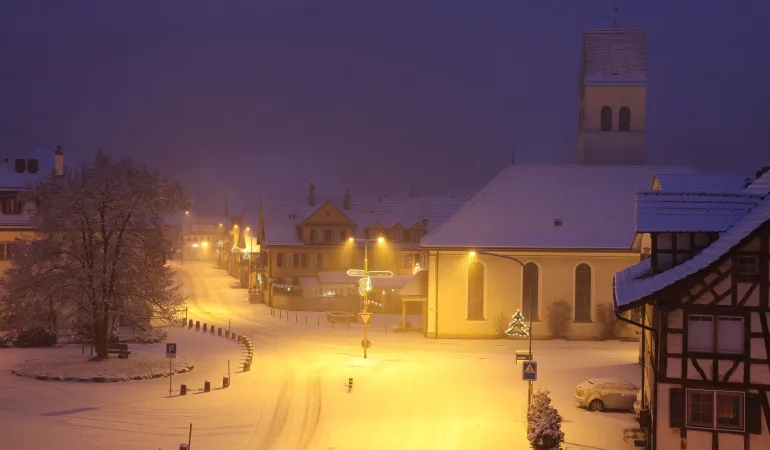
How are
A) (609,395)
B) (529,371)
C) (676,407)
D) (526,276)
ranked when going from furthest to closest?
(526,276)
(609,395)
(529,371)
(676,407)

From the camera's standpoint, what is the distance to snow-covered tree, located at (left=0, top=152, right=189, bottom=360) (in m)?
39.0

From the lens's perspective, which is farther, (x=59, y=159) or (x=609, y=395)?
(x=59, y=159)

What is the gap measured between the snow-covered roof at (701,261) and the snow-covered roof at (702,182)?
5.28 metres

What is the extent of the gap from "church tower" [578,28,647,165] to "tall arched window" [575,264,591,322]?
12.1 metres

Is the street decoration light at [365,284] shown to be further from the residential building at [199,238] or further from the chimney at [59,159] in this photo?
the residential building at [199,238]

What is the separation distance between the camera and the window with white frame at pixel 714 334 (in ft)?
72.7

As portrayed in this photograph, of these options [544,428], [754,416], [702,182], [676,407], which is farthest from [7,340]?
Result: [754,416]

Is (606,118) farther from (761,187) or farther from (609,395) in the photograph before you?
(761,187)

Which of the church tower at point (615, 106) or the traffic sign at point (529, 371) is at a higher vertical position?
the church tower at point (615, 106)

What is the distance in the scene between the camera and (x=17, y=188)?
62250 millimetres

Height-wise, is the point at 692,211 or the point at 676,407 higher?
the point at 692,211

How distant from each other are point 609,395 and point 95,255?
25035mm

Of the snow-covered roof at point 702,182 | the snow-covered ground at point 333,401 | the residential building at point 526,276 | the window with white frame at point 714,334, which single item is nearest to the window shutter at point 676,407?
the window with white frame at point 714,334

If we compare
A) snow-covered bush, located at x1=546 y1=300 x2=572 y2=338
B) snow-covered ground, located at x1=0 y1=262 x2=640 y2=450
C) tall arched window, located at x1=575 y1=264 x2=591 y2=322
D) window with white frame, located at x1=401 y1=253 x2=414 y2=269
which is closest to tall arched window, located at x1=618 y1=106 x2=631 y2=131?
tall arched window, located at x1=575 y1=264 x2=591 y2=322
